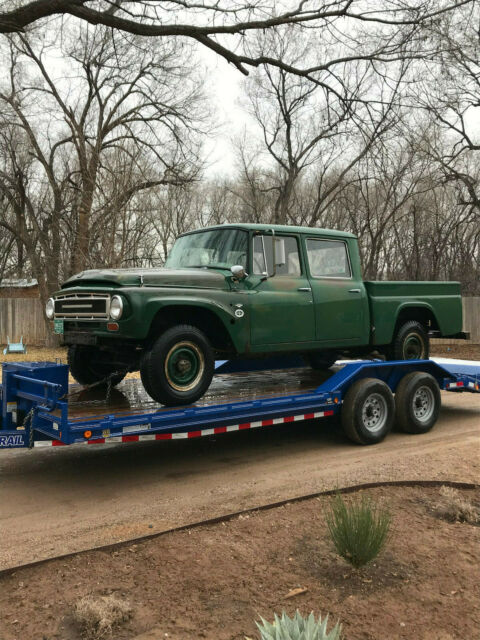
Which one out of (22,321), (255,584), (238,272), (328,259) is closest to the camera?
(255,584)

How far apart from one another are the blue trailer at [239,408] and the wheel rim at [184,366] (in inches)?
10.3

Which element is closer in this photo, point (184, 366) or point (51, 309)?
point (184, 366)

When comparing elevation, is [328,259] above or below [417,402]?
above

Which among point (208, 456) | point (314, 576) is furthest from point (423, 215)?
point (314, 576)

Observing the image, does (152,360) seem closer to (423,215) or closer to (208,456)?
(208,456)

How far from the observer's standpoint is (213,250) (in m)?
6.91

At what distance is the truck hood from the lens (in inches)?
227

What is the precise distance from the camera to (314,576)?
12.0 ft

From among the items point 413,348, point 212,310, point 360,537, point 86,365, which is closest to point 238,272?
point 212,310

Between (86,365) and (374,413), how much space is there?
12.3ft

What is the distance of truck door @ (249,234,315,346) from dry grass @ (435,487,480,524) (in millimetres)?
2594

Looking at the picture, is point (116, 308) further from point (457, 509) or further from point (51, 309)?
point (457, 509)

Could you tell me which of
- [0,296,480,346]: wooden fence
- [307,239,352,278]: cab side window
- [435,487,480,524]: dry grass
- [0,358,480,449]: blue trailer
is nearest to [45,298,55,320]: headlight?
[0,358,480,449]: blue trailer

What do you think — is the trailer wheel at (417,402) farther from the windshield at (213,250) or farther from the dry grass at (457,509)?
the windshield at (213,250)
